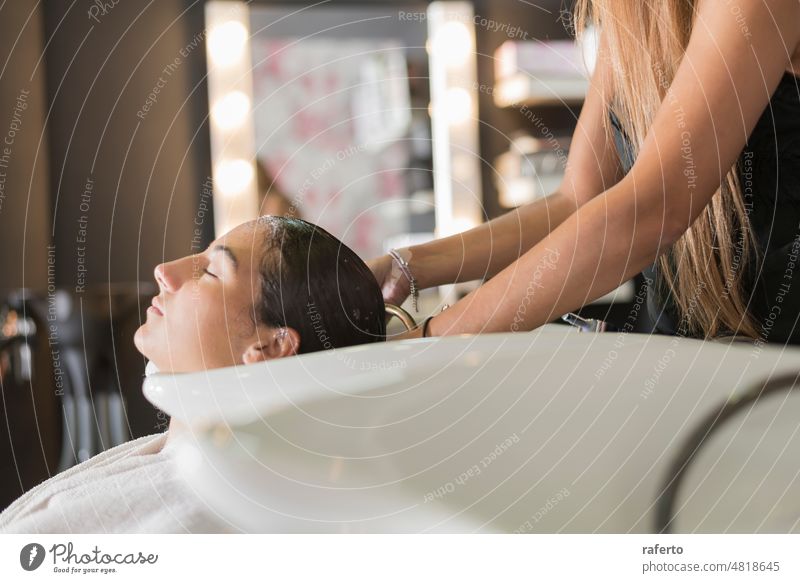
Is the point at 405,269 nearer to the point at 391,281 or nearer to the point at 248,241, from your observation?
the point at 391,281

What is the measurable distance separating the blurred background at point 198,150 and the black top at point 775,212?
2.65 feet

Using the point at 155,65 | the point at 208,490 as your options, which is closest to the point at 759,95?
the point at 208,490

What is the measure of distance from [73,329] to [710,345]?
4.41ft

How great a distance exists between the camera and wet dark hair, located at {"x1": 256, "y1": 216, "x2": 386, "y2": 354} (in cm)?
→ 63

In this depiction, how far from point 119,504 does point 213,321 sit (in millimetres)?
149

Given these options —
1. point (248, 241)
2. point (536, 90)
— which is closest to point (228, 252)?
point (248, 241)

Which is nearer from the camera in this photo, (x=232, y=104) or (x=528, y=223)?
(x=528, y=223)

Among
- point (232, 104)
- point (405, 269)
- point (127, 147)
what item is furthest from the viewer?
point (127, 147)

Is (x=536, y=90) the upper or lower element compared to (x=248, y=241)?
upper

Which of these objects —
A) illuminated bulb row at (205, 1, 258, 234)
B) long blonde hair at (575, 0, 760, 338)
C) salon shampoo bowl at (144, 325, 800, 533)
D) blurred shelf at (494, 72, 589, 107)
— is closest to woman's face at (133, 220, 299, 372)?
salon shampoo bowl at (144, 325, 800, 533)

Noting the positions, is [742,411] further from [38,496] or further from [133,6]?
[133,6]

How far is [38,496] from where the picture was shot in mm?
592

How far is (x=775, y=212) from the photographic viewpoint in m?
0.65

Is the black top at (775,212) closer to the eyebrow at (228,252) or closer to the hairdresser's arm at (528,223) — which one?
the hairdresser's arm at (528,223)
